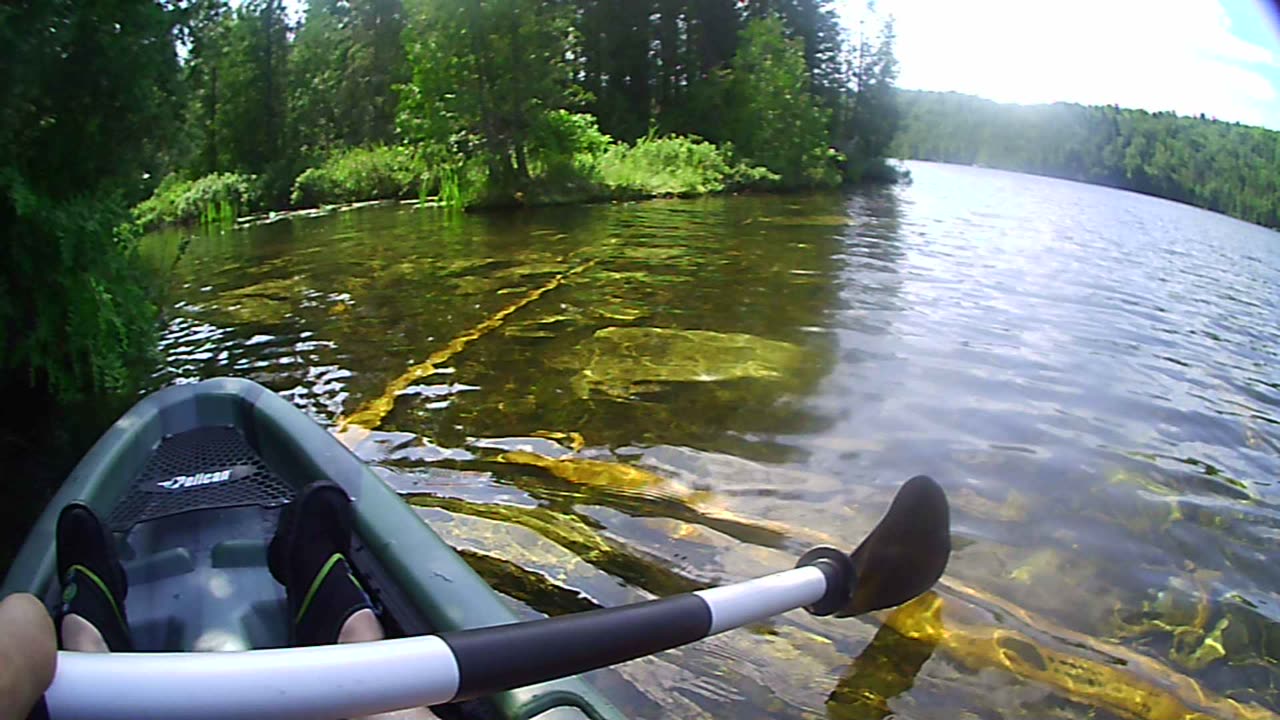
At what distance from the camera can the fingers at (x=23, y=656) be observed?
0.98 meters

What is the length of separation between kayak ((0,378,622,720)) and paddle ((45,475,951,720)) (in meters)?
0.11

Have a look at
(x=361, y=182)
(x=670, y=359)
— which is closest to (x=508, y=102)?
(x=361, y=182)

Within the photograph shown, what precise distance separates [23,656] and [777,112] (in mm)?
31886

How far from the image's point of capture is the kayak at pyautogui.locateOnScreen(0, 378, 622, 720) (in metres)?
1.83

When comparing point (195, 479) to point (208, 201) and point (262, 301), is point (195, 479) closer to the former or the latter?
point (262, 301)

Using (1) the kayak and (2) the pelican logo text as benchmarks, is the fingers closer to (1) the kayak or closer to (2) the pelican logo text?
(1) the kayak

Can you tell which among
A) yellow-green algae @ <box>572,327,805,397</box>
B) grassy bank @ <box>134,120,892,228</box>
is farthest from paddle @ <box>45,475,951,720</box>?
grassy bank @ <box>134,120,892,228</box>

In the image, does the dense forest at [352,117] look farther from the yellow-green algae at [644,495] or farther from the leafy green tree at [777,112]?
the yellow-green algae at [644,495]

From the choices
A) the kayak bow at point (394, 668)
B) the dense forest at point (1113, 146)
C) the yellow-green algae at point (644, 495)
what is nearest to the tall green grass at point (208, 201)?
the yellow-green algae at point (644, 495)

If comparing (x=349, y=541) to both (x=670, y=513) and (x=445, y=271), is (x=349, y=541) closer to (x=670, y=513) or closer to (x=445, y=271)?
(x=670, y=513)

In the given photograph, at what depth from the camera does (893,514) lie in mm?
2635

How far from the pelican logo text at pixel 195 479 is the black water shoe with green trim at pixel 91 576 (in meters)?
0.59

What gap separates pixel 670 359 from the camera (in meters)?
5.97

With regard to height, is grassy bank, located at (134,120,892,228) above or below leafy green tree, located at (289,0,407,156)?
below
